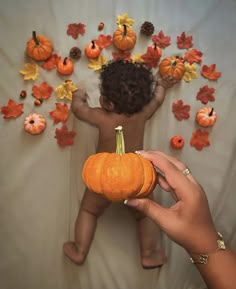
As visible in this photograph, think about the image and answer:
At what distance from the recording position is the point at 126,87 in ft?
4.00

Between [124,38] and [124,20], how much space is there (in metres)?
0.13

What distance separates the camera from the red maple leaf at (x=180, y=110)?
4.82 feet

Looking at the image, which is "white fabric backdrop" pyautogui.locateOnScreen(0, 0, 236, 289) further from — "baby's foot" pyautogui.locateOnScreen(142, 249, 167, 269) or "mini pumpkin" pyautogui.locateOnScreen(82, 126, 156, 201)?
"mini pumpkin" pyautogui.locateOnScreen(82, 126, 156, 201)

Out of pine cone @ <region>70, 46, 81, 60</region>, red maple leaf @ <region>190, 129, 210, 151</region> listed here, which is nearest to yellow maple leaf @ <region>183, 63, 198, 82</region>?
red maple leaf @ <region>190, 129, 210, 151</region>

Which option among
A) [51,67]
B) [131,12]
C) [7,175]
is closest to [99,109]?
[51,67]

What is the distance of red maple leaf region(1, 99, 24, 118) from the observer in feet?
4.62

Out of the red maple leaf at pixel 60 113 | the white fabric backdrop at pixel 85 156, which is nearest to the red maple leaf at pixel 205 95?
the white fabric backdrop at pixel 85 156

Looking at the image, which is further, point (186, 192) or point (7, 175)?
point (7, 175)

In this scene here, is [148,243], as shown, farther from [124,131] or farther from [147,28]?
[147,28]

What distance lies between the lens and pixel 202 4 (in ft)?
5.37

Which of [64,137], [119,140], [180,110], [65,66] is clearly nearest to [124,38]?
[65,66]

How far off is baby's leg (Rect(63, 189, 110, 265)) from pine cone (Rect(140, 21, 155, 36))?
78cm

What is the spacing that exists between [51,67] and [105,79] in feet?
1.11

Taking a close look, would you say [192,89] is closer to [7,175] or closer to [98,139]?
[98,139]
